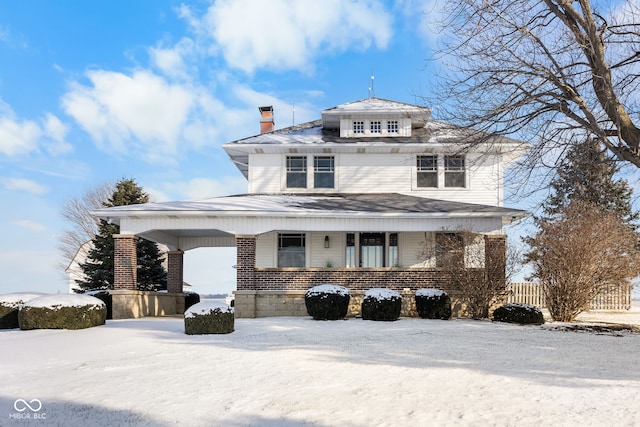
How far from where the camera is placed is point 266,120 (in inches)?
973

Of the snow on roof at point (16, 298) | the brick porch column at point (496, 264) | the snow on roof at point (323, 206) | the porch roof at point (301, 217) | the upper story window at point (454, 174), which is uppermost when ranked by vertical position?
the upper story window at point (454, 174)

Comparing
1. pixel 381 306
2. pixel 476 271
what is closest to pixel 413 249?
pixel 476 271

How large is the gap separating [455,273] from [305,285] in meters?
4.85

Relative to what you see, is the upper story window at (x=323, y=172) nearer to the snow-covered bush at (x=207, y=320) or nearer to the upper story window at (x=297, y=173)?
the upper story window at (x=297, y=173)

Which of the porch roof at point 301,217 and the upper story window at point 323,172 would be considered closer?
the porch roof at point 301,217

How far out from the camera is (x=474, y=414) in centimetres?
573

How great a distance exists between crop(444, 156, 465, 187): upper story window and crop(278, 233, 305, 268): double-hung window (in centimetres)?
601

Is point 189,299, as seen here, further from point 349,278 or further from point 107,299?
point 349,278

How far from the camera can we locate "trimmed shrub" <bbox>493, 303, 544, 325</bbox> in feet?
49.4

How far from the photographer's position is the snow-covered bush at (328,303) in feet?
50.0

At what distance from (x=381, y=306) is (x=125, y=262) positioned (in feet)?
27.6

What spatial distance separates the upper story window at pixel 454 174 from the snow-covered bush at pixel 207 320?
37.4ft

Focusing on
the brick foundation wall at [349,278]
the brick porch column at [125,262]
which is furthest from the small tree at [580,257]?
the brick porch column at [125,262]

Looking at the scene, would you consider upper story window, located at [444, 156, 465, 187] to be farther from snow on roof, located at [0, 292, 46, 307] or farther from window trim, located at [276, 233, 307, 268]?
snow on roof, located at [0, 292, 46, 307]
